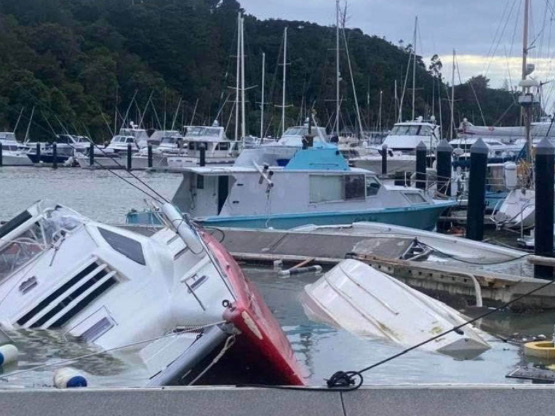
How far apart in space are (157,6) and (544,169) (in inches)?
4079

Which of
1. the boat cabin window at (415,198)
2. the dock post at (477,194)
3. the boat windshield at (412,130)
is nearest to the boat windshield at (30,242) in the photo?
the dock post at (477,194)

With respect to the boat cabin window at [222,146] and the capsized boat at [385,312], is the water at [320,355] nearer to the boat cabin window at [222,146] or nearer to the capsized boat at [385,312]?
the capsized boat at [385,312]

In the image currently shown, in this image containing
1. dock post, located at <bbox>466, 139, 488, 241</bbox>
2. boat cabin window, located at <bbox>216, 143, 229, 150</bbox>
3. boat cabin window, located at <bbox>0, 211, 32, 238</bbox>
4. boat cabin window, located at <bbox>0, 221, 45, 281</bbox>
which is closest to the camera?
boat cabin window, located at <bbox>0, 221, 45, 281</bbox>

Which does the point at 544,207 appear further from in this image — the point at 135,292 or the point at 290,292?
the point at 135,292

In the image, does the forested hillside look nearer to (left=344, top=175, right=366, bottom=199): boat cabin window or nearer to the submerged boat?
the submerged boat

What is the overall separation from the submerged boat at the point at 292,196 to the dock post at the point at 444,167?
17.0 ft

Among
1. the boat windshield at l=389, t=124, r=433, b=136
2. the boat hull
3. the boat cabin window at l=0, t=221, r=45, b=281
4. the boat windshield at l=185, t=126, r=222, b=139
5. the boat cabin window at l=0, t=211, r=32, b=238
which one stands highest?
the boat windshield at l=389, t=124, r=433, b=136

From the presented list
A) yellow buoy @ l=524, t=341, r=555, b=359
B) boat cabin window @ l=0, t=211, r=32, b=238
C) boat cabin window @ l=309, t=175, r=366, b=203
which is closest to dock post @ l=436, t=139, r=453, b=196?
boat cabin window @ l=309, t=175, r=366, b=203

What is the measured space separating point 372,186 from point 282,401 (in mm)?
18519

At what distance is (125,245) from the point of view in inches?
459

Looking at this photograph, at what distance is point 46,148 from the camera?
222 feet

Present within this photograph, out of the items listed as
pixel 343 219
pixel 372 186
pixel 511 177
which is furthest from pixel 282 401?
pixel 511 177

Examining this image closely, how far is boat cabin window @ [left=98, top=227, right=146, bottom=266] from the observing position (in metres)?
11.3

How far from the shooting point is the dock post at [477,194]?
22516 millimetres
